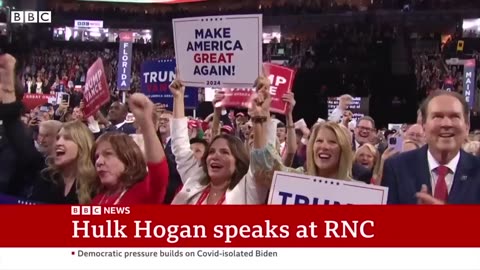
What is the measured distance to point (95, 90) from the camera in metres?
3.31

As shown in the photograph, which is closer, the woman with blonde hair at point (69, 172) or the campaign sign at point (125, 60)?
the woman with blonde hair at point (69, 172)

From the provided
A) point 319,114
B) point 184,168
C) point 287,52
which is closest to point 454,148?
point 184,168

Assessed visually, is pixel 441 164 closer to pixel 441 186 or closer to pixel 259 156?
pixel 441 186

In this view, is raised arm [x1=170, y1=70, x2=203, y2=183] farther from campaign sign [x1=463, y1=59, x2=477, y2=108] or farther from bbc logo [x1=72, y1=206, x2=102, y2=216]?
campaign sign [x1=463, y1=59, x2=477, y2=108]

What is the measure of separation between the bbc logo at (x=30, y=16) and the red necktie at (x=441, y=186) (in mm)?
1519

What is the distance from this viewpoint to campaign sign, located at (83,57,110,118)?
128 inches

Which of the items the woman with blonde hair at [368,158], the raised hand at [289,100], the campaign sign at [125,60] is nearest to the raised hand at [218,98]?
the raised hand at [289,100]

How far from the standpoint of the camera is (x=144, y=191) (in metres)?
2.20

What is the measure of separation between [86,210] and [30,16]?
0.88 m

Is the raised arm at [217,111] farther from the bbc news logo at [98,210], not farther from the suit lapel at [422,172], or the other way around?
the suit lapel at [422,172]

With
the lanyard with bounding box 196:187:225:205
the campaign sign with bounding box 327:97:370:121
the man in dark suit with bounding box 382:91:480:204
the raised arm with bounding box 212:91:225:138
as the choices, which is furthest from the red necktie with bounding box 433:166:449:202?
the campaign sign with bounding box 327:97:370:121

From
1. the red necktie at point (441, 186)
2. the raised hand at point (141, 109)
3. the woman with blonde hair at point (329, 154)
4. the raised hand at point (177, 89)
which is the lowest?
the red necktie at point (441, 186)

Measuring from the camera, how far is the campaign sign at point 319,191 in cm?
215

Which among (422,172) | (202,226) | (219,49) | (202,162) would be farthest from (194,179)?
(422,172)
